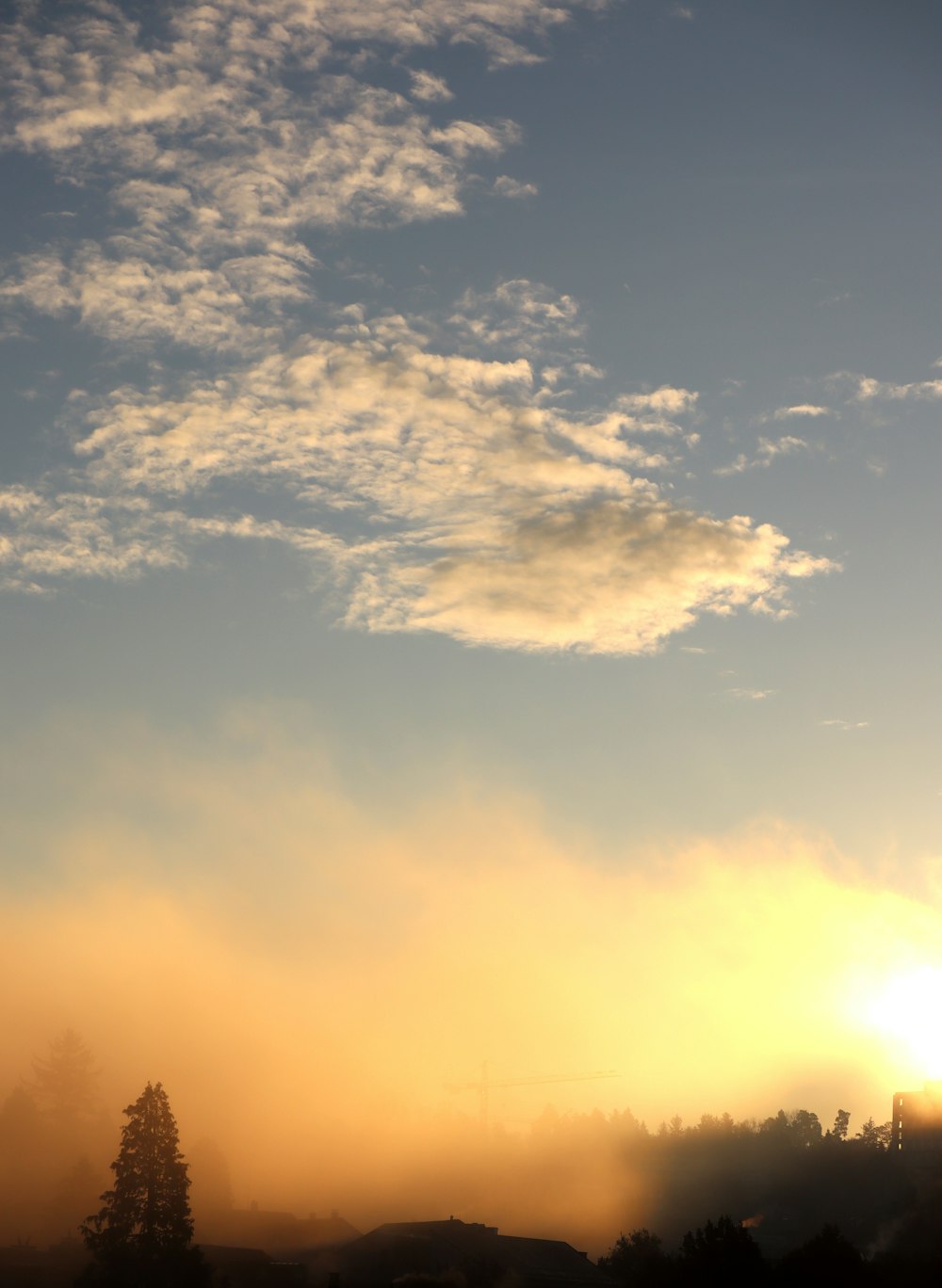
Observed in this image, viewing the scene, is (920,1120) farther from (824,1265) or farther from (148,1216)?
(148,1216)

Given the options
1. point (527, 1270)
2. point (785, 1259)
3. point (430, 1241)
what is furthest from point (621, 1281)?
point (785, 1259)

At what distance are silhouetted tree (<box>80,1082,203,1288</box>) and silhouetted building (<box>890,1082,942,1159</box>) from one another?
383 ft

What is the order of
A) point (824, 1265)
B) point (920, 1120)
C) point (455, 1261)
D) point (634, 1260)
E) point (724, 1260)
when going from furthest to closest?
point (920, 1120) → point (634, 1260) → point (455, 1261) → point (724, 1260) → point (824, 1265)

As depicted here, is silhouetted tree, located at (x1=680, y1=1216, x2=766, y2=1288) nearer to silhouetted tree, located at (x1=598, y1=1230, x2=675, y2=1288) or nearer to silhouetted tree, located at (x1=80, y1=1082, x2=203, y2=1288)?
silhouetted tree, located at (x1=598, y1=1230, x2=675, y2=1288)

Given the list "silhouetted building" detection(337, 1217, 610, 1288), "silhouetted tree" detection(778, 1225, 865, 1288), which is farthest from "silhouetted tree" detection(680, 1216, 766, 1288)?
"silhouetted building" detection(337, 1217, 610, 1288)

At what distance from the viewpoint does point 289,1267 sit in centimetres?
10725

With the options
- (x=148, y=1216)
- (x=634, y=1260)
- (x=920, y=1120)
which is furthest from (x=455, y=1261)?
(x=920, y=1120)

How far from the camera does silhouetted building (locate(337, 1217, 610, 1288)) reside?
109 meters

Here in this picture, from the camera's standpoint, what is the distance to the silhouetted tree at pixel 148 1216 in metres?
83.2

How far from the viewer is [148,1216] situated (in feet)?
282

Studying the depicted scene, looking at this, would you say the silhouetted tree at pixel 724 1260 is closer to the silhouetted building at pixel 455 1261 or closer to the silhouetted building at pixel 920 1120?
the silhouetted building at pixel 455 1261

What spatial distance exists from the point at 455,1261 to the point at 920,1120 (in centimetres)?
8664

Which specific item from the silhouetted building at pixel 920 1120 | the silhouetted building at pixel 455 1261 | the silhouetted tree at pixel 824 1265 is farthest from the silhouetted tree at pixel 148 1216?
the silhouetted building at pixel 920 1120

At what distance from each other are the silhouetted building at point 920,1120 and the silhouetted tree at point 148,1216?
383 ft
